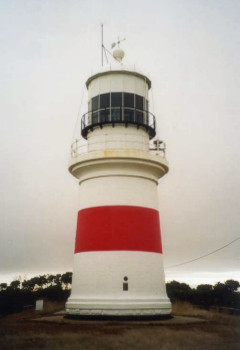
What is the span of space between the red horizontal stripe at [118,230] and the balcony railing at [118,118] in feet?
9.93

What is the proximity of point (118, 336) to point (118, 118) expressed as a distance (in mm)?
7797

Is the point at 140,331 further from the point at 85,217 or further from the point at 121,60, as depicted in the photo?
the point at 121,60

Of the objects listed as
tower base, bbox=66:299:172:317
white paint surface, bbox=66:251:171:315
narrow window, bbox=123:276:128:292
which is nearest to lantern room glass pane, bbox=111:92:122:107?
white paint surface, bbox=66:251:171:315

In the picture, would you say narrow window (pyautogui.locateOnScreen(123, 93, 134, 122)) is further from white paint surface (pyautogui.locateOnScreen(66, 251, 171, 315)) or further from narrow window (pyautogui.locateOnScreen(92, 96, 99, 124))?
white paint surface (pyautogui.locateOnScreen(66, 251, 171, 315))

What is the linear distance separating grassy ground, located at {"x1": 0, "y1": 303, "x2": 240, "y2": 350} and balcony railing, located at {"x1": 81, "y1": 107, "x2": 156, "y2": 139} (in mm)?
6866

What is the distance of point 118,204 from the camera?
49.8 feet

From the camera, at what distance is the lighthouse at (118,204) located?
571 inches

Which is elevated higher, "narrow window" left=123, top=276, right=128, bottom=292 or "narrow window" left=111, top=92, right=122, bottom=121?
"narrow window" left=111, top=92, right=122, bottom=121

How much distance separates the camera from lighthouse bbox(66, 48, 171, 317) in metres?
14.5

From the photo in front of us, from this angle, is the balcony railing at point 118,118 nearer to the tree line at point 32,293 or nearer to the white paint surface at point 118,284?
the white paint surface at point 118,284

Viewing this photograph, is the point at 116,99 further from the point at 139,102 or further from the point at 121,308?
the point at 121,308

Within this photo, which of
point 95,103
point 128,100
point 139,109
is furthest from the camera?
point 95,103

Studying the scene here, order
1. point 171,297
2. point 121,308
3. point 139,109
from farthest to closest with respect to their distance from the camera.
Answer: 1. point 171,297
2. point 139,109
3. point 121,308

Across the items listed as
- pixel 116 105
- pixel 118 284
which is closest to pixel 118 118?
pixel 116 105
